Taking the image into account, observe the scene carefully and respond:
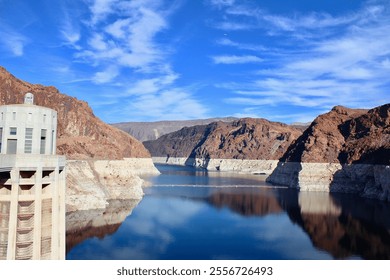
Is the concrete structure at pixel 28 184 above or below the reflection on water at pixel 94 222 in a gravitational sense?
above

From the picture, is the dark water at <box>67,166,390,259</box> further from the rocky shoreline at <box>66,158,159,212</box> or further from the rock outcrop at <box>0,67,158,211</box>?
the rock outcrop at <box>0,67,158,211</box>

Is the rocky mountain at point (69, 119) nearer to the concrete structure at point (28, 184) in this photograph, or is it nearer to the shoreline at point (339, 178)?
the shoreline at point (339, 178)

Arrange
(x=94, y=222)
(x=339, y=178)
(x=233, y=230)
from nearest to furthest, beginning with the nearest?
(x=94, y=222) → (x=233, y=230) → (x=339, y=178)

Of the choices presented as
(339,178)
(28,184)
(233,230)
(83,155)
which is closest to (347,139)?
(339,178)

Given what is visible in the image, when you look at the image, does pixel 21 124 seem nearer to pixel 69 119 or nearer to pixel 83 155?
pixel 83 155

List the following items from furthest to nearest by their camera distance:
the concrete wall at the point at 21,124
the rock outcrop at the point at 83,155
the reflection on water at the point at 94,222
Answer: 1. the rock outcrop at the point at 83,155
2. the reflection on water at the point at 94,222
3. the concrete wall at the point at 21,124

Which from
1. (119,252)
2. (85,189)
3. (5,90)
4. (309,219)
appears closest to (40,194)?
(119,252)

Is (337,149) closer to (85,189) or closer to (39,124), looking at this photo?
(85,189)

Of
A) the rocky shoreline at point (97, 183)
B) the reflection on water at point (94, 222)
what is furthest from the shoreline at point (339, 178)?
the reflection on water at point (94, 222)
